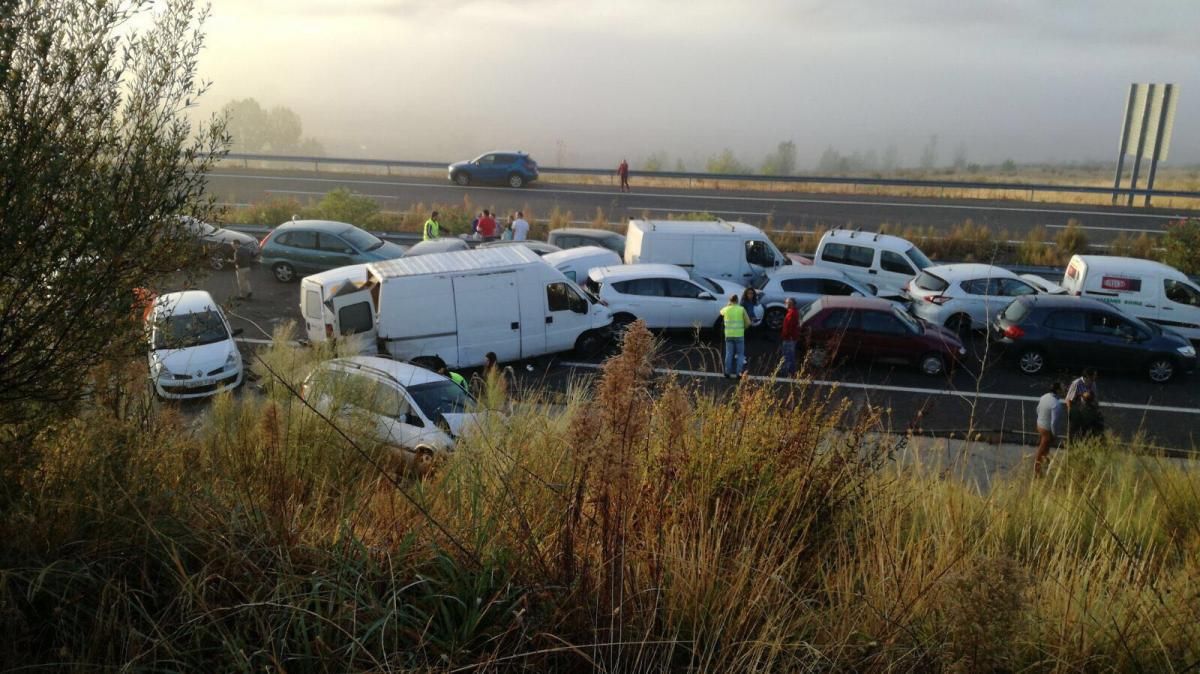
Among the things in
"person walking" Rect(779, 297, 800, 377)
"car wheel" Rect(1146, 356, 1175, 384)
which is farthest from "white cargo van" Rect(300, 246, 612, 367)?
"car wheel" Rect(1146, 356, 1175, 384)

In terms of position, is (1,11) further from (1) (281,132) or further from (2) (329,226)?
(1) (281,132)

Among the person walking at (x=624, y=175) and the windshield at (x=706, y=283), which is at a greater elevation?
the person walking at (x=624, y=175)

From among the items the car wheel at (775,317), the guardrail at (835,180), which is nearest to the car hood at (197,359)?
the car wheel at (775,317)

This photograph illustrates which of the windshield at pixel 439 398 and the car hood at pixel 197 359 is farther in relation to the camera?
the car hood at pixel 197 359

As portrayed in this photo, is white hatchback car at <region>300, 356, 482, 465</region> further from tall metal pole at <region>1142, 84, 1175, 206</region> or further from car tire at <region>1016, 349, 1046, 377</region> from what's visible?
tall metal pole at <region>1142, 84, 1175, 206</region>

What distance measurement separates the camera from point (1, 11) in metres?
4.55

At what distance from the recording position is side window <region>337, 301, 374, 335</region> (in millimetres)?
13078

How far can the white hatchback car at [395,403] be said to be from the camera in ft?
22.5

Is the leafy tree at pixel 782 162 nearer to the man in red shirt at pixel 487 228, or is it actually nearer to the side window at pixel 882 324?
the man in red shirt at pixel 487 228

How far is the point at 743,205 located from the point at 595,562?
27770mm

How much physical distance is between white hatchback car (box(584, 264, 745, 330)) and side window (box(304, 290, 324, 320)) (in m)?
4.88

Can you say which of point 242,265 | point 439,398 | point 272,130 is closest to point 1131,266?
point 439,398

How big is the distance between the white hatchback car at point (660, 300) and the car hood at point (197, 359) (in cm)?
637

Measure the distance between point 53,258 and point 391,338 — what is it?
29.0 feet
